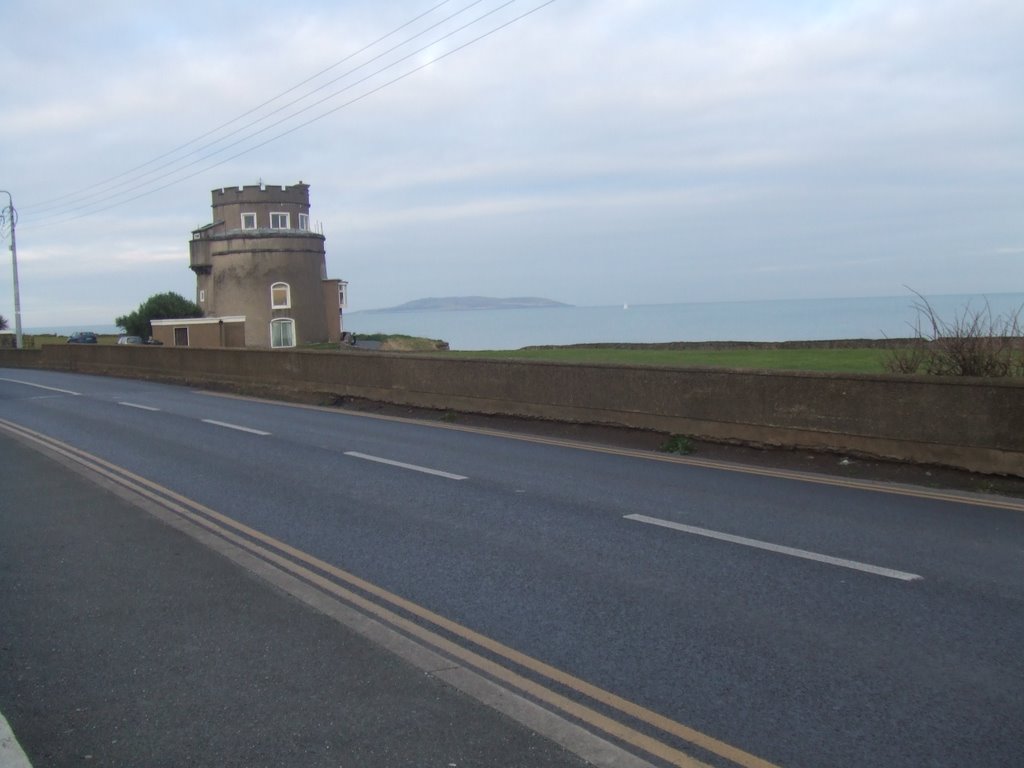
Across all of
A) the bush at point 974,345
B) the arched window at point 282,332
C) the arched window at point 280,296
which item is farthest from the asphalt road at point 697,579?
the arched window at point 280,296

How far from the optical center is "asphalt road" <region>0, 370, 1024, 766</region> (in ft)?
14.6

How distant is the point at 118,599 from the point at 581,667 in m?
3.57

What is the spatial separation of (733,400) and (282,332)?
204 feet

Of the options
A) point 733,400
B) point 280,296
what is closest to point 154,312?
point 280,296

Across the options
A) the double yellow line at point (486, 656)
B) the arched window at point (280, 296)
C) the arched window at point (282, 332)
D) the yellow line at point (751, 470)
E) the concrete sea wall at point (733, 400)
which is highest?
the arched window at point (280, 296)

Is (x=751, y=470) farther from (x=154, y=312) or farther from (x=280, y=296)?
(x=154, y=312)

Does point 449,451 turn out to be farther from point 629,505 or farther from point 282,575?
point 282,575

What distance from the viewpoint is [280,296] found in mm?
71812

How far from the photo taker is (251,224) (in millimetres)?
72938

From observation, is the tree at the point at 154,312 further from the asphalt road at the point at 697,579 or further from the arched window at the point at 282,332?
the asphalt road at the point at 697,579

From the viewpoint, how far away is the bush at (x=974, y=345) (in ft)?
39.5

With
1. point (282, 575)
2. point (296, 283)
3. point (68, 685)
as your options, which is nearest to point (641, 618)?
point (282, 575)

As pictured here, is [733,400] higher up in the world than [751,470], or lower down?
higher up

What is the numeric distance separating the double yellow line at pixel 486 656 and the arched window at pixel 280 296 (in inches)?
2527
